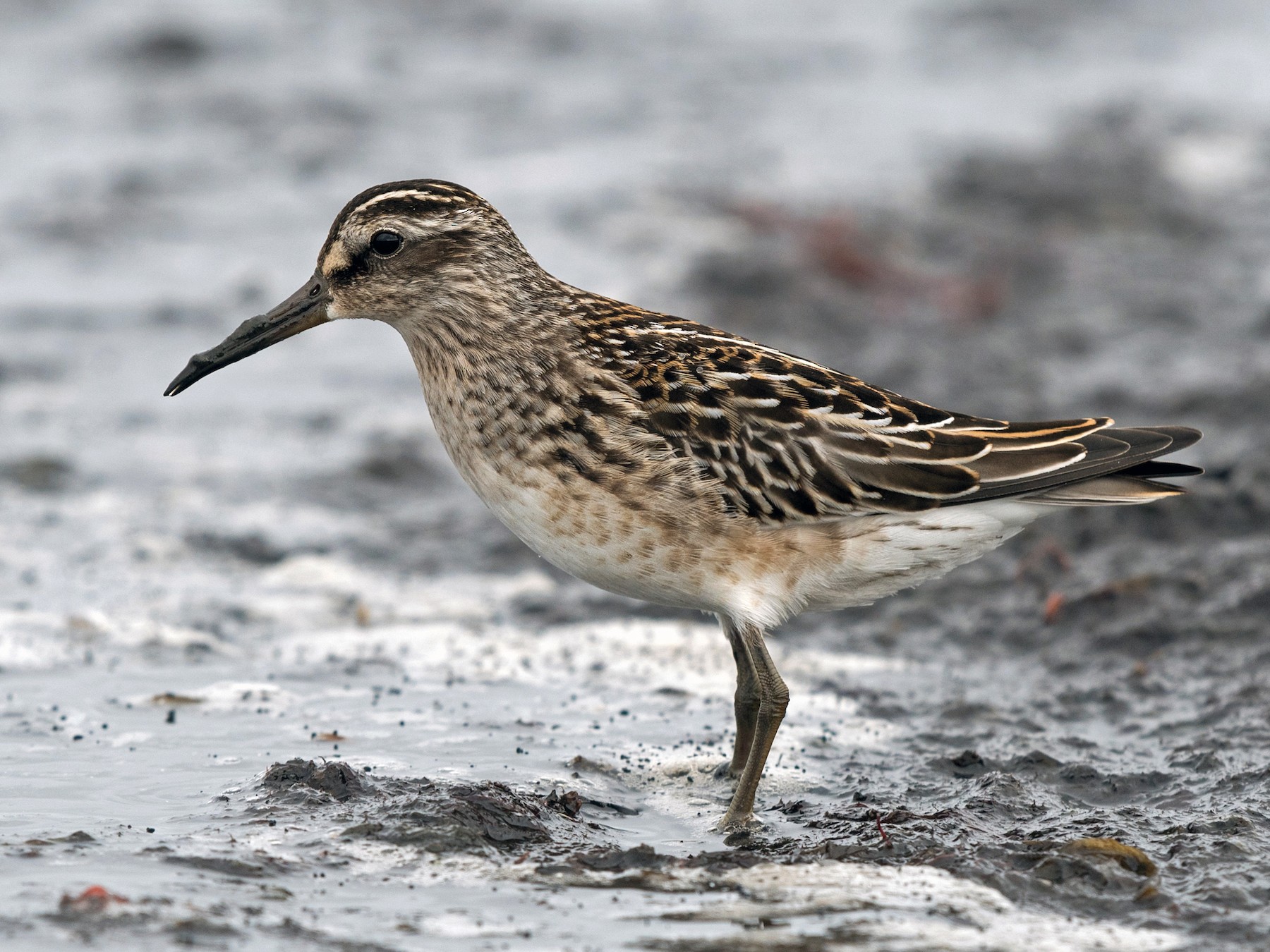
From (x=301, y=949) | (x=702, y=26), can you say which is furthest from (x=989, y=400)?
(x=702, y=26)

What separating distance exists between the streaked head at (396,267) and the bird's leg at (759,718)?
5.90 ft

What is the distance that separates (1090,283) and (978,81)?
5.92m

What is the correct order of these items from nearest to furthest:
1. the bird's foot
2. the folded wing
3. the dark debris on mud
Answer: the dark debris on mud
the bird's foot
the folded wing

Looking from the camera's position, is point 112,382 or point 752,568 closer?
point 752,568

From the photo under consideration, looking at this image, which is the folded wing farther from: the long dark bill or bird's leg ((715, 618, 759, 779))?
the long dark bill

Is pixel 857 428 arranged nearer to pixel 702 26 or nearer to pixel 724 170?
pixel 724 170

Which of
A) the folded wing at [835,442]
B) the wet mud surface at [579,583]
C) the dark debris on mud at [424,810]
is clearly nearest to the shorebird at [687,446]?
the folded wing at [835,442]

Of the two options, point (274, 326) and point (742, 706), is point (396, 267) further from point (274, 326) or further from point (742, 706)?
point (742, 706)

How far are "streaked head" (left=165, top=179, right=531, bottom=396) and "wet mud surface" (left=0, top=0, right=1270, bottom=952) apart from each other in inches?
71.8

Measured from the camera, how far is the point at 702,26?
65.9 feet

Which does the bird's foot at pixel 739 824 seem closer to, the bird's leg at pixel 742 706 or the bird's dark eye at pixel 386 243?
the bird's leg at pixel 742 706

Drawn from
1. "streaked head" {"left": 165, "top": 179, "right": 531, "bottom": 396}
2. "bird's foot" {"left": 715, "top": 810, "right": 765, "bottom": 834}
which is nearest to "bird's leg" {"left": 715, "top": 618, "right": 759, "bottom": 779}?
"bird's foot" {"left": 715, "top": 810, "right": 765, "bottom": 834}

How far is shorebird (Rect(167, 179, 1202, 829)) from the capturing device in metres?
6.21

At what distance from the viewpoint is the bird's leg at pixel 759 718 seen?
623 centimetres
